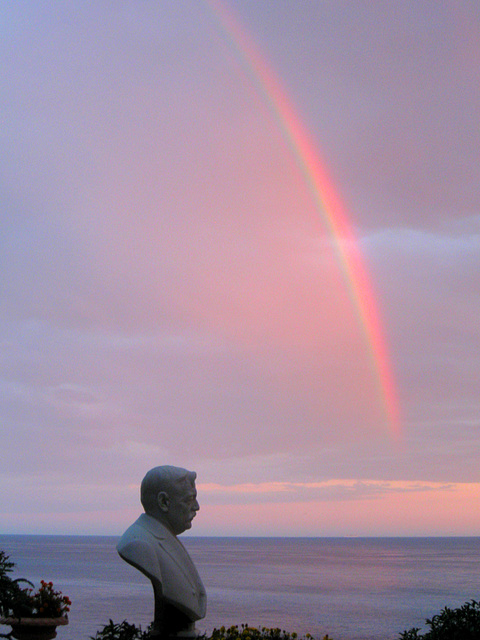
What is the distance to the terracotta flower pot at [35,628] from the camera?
10430 mm

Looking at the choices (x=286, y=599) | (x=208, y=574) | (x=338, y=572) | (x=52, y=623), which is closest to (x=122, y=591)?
(x=286, y=599)

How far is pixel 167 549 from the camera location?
782 cm

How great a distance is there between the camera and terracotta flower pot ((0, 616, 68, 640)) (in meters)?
10.4

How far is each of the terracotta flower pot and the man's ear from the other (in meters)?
3.83

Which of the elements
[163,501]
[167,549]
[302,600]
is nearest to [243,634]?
[167,549]

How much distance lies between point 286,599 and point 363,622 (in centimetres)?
1264

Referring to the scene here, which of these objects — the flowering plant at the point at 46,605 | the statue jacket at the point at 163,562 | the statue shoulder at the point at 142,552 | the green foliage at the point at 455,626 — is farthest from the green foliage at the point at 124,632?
the green foliage at the point at 455,626

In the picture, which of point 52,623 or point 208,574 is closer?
point 52,623

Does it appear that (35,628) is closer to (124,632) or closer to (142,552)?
(124,632)

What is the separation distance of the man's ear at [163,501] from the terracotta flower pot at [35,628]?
3.83 metres

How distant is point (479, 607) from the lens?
11.1m

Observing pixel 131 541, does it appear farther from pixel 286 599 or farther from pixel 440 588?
pixel 440 588

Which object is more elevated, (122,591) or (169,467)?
(169,467)

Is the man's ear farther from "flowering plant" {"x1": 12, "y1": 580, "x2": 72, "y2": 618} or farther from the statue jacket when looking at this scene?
"flowering plant" {"x1": 12, "y1": 580, "x2": 72, "y2": 618}
